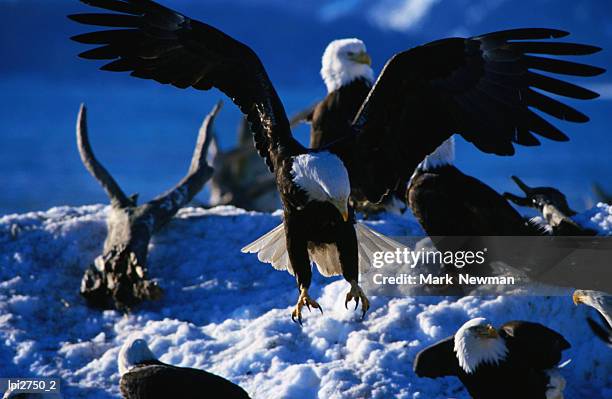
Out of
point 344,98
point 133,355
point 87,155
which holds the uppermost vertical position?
point 344,98

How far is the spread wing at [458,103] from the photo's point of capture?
5.12m

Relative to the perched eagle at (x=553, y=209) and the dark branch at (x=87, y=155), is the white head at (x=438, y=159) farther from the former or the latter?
the dark branch at (x=87, y=155)

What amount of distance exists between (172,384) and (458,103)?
1.92 meters

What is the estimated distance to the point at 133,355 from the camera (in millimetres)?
5180

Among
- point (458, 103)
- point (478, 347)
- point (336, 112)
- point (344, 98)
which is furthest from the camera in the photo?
point (344, 98)

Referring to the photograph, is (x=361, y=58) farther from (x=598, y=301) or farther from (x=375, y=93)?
(x=598, y=301)

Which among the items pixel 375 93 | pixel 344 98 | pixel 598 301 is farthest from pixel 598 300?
pixel 344 98

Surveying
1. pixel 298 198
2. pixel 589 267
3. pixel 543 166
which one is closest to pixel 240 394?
pixel 298 198

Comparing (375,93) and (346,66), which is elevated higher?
(346,66)

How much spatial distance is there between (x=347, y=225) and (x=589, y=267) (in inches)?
60.4

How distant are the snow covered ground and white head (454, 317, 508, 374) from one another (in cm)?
27

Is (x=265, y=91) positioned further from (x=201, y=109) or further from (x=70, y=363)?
(x=201, y=109)

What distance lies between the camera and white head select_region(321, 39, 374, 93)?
7.52m

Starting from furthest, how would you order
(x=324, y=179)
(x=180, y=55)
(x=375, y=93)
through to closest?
(x=180, y=55) < (x=375, y=93) < (x=324, y=179)
